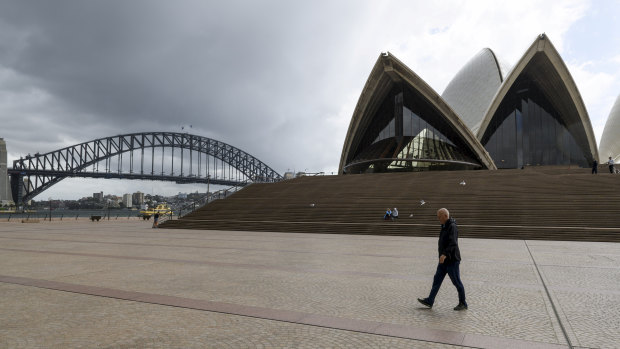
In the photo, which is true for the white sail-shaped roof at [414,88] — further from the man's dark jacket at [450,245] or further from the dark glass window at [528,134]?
the man's dark jacket at [450,245]

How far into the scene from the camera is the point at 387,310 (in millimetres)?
4957

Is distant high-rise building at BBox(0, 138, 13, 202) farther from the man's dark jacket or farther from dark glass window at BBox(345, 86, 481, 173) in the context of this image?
the man's dark jacket

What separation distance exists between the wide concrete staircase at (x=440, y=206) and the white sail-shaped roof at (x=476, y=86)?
24.5 m

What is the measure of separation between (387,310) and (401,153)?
39.2 metres

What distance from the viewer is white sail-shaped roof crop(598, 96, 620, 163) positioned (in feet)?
177

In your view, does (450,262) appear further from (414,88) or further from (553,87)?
(553,87)

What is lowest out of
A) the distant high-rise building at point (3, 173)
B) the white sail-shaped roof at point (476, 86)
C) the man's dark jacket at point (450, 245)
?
the man's dark jacket at point (450, 245)

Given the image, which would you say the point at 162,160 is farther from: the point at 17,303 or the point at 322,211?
the point at 17,303

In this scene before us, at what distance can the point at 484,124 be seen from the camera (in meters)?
43.3

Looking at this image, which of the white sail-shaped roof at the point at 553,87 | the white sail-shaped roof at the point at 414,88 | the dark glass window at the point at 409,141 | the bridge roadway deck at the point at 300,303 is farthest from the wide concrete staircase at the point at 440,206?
the white sail-shaped roof at the point at 553,87

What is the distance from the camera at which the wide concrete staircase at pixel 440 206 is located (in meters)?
16.5

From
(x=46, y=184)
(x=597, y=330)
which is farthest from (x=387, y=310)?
(x=46, y=184)

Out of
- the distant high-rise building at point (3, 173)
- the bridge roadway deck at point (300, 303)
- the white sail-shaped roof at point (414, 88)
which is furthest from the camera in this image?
the distant high-rise building at point (3, 173)

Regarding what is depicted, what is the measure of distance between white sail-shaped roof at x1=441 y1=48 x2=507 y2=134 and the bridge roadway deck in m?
44.9
